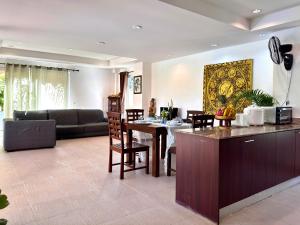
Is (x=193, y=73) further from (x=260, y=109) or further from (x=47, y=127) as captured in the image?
(x=47, y=127)

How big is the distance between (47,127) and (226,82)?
423cm

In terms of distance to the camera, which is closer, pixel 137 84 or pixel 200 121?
pixel 200 121

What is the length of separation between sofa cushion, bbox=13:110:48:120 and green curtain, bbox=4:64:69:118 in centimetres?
80

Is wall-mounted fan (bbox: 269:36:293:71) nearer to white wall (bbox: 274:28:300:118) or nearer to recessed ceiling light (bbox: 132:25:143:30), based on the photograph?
white wall (bbox: 274:28:300:118)

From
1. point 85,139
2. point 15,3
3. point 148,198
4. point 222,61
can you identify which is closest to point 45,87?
point 85,139

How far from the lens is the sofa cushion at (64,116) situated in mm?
7117

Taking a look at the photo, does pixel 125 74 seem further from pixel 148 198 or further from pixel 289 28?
pixel 148 198

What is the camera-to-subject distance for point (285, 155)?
298cm

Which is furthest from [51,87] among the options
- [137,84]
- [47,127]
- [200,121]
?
[200,121]

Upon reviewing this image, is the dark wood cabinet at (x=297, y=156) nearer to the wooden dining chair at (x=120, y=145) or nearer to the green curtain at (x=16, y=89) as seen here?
the wooden dining chair at (x=120, y=145)

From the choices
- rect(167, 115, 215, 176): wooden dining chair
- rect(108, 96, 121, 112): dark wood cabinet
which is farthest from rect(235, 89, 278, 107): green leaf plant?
rect(108, 96, 121, 112): dark wood cabinet

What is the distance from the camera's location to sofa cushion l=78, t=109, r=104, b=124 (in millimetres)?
7648

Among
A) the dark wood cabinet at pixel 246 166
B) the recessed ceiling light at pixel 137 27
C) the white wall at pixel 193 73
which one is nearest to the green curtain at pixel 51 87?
the white wall at pixel 193 73

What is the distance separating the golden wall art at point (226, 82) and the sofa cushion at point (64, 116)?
14.0 feet
